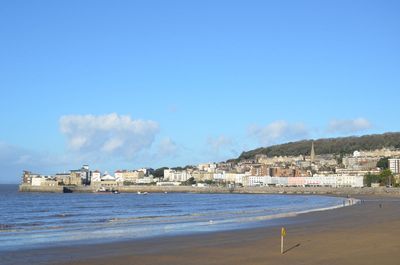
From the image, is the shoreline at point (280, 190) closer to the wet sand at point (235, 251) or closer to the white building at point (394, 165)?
the white building at point (394, 165)

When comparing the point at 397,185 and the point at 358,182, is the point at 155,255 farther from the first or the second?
the point at 358,182

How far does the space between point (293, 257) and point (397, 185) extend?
467 ft

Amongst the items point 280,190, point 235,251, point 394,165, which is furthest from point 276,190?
point 235,251

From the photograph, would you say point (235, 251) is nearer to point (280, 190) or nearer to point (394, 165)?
point (280, 190)

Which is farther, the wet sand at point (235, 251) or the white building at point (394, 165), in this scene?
the white building at point (394, 165)

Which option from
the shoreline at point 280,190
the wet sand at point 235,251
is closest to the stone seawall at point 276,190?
the shoreline at point 280,190

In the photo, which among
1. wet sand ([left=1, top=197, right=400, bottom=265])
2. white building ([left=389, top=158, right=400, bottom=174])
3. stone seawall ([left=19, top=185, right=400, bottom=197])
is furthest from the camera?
white building ([left=389, top=158, right=400, bottom=174])

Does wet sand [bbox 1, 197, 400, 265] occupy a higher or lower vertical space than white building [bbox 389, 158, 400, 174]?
lower

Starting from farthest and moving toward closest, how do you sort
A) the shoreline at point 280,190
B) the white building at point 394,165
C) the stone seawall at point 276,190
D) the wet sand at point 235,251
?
1. the white building at point 394,165
2. the stone seawall at point 276,190
3. the shoreline at point 280,190
4. the wet sand at point 235,251

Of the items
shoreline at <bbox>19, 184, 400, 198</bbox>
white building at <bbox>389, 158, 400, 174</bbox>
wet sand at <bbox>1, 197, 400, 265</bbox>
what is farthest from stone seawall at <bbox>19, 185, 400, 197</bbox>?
wet sand at <bbox>1, 197, 400, 265</bbox>

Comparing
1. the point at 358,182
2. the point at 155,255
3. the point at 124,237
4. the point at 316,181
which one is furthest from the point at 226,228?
the point at 316,181

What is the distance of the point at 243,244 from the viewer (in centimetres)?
2308

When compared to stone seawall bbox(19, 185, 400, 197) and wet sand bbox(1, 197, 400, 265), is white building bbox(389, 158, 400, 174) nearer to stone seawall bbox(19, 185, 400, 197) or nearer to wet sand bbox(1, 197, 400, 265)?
stone seawall bbox(19, 185, 400, 197)

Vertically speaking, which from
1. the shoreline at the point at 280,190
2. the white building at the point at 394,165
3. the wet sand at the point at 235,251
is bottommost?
the wet sand at the point at 235,251
